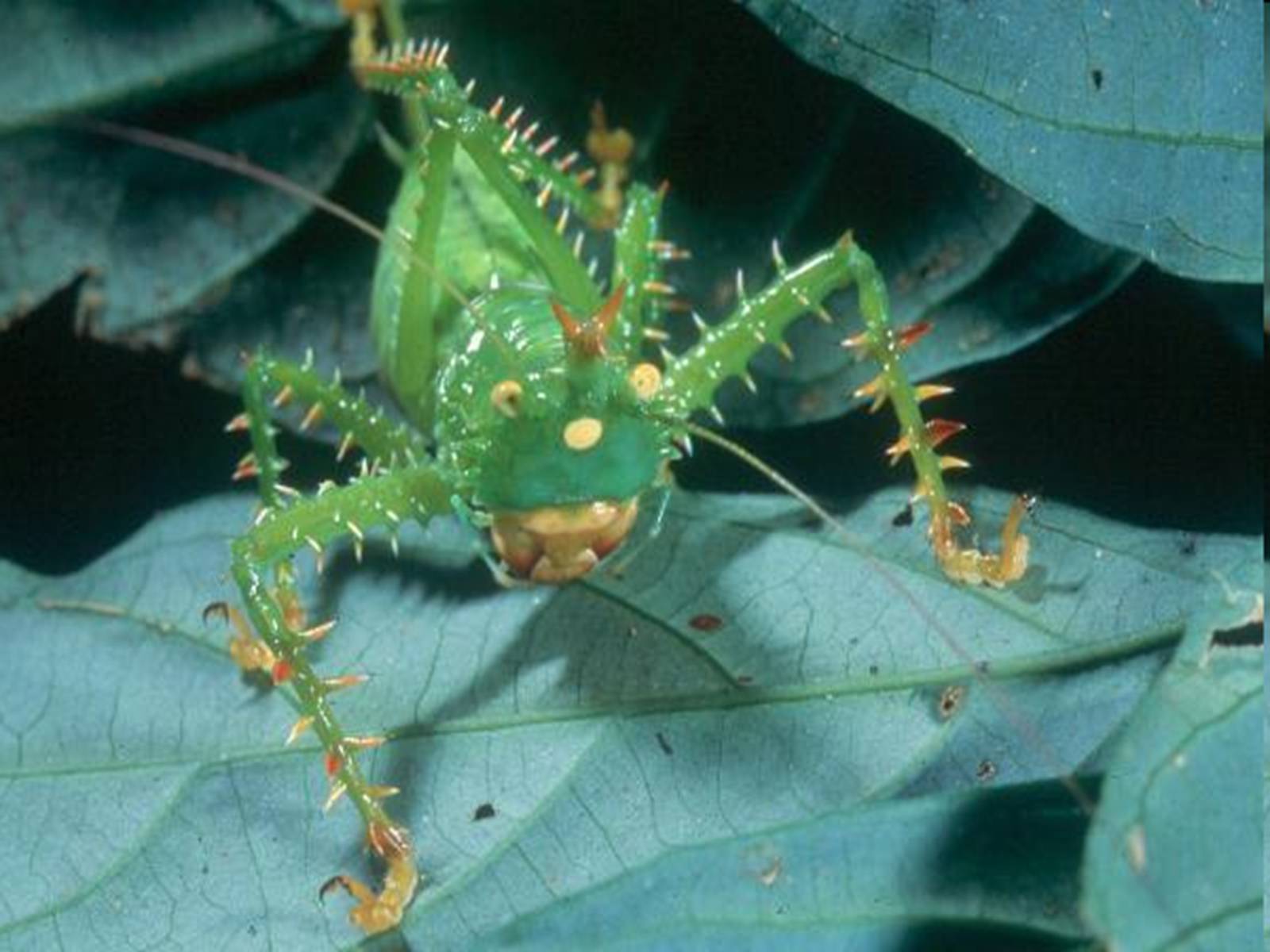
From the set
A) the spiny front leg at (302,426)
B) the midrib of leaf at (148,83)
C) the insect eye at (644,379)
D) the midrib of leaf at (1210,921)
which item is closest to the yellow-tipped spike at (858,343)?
the insect eye at (644,379)

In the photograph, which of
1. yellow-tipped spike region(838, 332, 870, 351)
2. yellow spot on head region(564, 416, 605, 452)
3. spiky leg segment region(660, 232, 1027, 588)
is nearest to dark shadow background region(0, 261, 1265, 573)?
spiky leg segment region(660, 232, 1027, 588)

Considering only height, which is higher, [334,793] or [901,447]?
[901,447]

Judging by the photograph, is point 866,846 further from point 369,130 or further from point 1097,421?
point 369,130

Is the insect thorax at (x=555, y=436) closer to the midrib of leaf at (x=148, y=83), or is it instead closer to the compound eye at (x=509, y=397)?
the compound eye at (x=509, y=397)

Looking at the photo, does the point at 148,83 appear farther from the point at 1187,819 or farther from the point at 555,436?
the point at 1187,819

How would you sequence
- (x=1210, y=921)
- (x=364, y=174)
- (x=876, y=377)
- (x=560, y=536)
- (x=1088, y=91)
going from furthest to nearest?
(x=364, y=174), (x=876, y=377), (x=560, y=536), (x=1088, y=91), (x=1210, y=921)

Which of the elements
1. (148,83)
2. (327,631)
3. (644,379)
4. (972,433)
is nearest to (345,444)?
(327,631)
